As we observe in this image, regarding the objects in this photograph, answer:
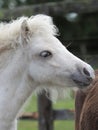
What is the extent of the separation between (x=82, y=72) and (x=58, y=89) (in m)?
0.36

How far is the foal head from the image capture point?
490 centimetres

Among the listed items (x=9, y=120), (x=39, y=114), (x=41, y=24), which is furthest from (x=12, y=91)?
(x=39, y=114)

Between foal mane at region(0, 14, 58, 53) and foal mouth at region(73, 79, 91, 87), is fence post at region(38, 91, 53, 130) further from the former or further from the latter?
foal mouth at region(73, 79, 91, 87)

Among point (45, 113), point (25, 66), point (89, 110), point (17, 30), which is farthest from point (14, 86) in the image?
point (45, 113)

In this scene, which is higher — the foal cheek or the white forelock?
the white forelock

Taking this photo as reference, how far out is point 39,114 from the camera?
8.04 m

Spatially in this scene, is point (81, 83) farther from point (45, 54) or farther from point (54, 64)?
point (45, 54)

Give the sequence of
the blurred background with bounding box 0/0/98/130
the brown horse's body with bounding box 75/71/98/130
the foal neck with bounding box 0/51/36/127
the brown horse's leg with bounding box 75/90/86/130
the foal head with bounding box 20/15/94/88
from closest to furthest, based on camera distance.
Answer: the foal head with bounding box 20/15/94/88
the foal neck with bounding box 0/51/36/127
the brown horse's body with bounding box 75/71/98/130
the brown horse's leg with bounding box 75/90/86/130
the blurred background with bounding box 0/0/98/130

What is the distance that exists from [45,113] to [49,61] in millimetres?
3073

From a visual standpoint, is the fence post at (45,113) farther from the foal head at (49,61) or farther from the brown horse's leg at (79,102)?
the foal head at (49,61)

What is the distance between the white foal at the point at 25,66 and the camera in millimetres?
4988

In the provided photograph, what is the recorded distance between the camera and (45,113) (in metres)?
8.01

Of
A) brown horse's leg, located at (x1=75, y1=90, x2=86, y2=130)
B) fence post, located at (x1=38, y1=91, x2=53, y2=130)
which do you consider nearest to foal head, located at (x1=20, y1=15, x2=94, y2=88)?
brown horse's leg, located at (x1=75, y1=90, x2=86, y2=130)

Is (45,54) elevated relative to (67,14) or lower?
lower
